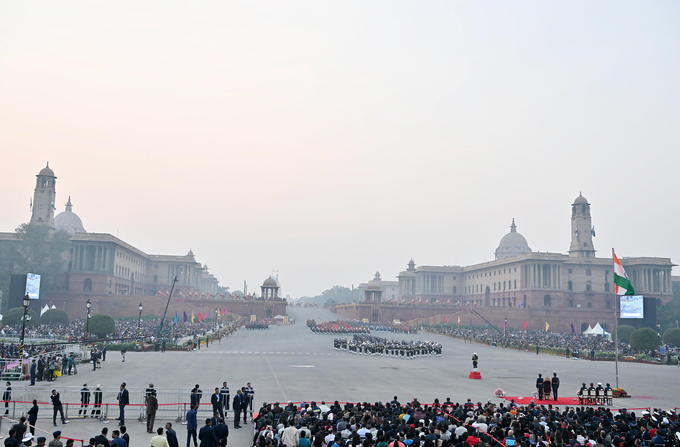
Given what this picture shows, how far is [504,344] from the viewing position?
64000 mm

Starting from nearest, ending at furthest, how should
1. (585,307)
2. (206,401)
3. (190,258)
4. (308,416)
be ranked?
1. (308,416)
2. (206,401)
3. (585,307)
4. (190,258)

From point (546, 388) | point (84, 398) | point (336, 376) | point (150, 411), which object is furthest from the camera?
point (336, 376)

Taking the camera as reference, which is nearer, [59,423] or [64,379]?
[59,423]

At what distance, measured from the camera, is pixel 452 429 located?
46.2ft

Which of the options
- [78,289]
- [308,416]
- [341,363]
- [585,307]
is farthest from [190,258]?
[308,416]

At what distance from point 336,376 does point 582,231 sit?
9070 cm

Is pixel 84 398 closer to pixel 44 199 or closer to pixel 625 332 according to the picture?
pixel 625 332

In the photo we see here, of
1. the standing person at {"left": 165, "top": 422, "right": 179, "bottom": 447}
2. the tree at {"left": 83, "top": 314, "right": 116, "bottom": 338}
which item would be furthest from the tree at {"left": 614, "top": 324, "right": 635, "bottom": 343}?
the standing person at {"left": 165, "top": 422, "right": 179, "bottom": 447}

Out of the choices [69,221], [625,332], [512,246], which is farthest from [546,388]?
[512,246]

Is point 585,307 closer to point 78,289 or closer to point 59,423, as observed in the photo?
point 78,289

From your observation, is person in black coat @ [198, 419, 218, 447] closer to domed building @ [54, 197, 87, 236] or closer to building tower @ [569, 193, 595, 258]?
building tower @ [569, 193, 595, 258]

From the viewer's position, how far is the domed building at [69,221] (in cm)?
12603

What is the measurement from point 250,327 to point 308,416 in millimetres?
65320

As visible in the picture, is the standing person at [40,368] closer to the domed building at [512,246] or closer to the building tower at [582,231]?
the building tower at [582,231]
